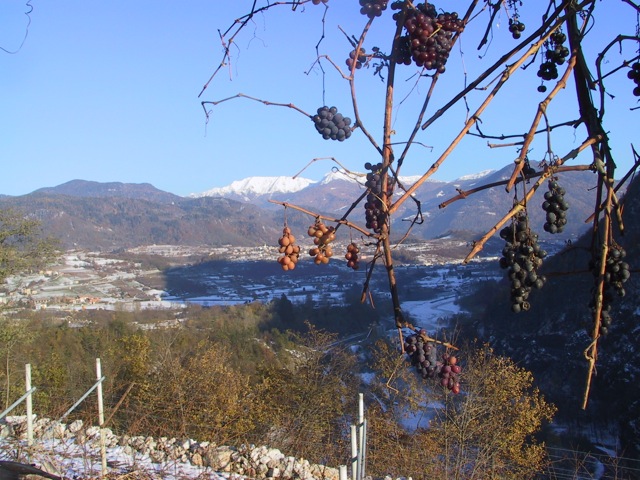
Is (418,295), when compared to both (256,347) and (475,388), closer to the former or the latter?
(256,347)

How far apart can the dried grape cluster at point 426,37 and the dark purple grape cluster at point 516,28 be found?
29 centimetres

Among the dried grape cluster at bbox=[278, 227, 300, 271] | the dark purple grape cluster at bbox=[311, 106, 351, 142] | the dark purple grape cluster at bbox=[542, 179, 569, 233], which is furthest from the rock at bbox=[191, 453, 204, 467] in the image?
the dark purple grape cluster at bbox=[542, 179, 569, 233]

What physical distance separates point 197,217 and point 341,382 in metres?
117

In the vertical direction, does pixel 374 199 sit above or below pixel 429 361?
above

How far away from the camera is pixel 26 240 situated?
21.1 metres

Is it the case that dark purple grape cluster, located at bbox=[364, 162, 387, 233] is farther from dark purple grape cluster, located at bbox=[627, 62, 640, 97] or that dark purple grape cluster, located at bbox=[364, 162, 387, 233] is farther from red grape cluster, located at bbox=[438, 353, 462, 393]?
dark purple grape cluster, located at bbox=[627, 62, 640, 97]

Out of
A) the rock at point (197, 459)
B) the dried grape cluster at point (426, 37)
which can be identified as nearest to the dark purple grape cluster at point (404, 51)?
the dried grape cluster at point (426, 37)

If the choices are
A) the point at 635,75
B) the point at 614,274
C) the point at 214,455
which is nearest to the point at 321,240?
the point at 614,274

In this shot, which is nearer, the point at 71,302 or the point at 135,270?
the point at 71,302

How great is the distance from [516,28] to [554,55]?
0.57 feet

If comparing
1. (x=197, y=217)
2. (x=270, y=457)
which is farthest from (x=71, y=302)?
(x=197, y=217)

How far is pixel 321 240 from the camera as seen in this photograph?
97 cm

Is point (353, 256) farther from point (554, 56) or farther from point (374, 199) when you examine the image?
point (554, 56)

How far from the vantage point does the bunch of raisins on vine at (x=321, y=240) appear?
0.97 m
